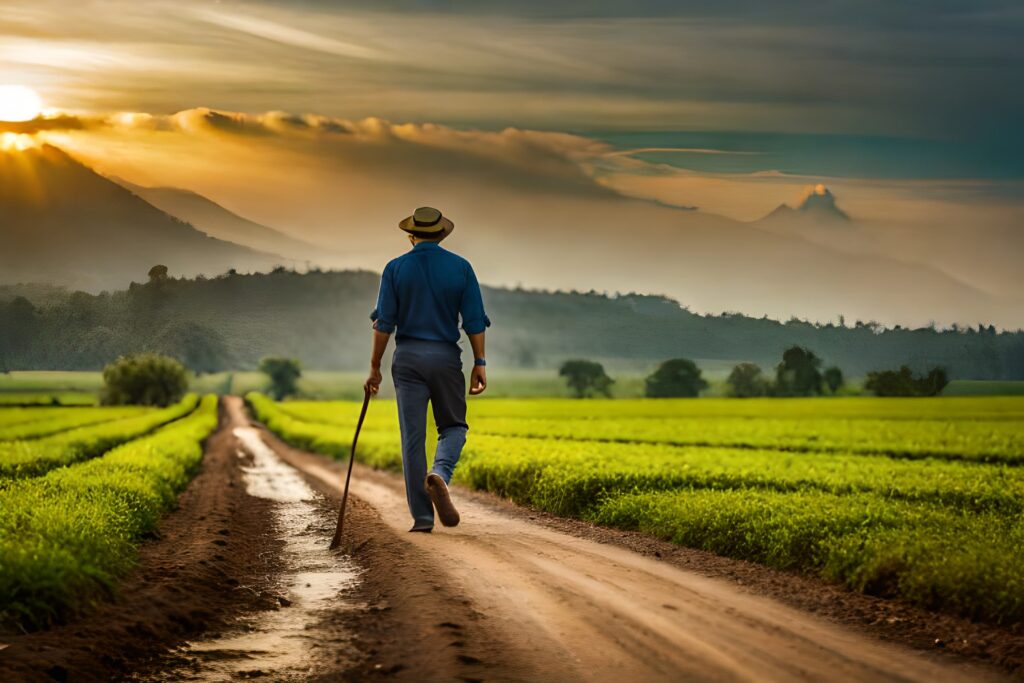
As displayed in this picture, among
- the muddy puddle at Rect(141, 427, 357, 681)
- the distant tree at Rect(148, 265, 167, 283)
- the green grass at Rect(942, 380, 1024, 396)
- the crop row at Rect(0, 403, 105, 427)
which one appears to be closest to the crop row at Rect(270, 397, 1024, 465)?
the muddy puddle at Rect(141, 427, 357, 681)

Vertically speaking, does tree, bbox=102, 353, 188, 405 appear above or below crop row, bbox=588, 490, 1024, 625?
below

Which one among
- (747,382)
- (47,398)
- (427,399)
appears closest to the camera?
(427,399)

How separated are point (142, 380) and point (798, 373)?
249 feet

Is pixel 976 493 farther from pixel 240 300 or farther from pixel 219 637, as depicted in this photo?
pixel 240 300

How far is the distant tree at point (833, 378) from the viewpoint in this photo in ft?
378

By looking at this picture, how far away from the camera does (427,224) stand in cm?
1323

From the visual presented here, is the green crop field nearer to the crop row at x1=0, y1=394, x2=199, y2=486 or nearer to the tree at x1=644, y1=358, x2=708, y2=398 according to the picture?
the crop row at x1=0, y1=394, x2=199, y2=486

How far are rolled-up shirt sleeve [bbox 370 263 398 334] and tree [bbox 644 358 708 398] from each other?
114 metres

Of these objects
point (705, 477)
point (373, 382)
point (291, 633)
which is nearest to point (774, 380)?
point (705, 477)

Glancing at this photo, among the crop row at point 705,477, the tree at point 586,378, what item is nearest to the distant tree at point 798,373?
the tree at point 586,378

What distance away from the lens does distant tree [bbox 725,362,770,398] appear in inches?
4737

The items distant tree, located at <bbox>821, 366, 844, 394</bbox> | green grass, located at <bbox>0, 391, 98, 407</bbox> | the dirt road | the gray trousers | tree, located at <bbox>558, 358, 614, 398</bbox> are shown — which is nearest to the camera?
the dirt road

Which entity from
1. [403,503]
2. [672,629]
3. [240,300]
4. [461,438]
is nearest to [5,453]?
[403,503]

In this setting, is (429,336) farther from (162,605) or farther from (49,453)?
(49,453)
